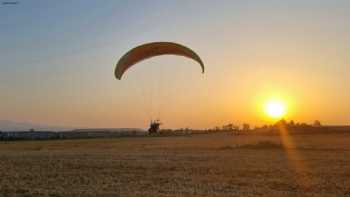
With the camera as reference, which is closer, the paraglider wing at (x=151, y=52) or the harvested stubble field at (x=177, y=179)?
the harvested stubble field at (x=177, y=179)

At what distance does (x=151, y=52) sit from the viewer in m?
23.3

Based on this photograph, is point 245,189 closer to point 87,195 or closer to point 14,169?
point 87,195

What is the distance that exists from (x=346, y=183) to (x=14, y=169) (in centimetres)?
1666

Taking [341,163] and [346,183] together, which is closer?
[346,183]

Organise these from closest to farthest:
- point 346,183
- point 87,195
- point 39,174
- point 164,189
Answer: point 87,195
point 164,189
point 346,183
point 39,174

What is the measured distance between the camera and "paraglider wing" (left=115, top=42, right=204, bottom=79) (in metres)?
22.9

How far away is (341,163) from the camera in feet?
101

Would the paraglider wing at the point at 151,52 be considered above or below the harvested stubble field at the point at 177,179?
above

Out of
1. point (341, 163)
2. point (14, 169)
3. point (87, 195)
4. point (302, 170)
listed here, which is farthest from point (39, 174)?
point (341, 163)

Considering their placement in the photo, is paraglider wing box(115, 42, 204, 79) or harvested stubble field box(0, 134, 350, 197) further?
paraglider wing box(115, 42, 204, 79)

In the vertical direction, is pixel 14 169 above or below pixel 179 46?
below

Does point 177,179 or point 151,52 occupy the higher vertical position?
point 151,52

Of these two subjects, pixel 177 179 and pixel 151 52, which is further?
pixel 151 52

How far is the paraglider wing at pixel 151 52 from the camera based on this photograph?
75.2 ft
